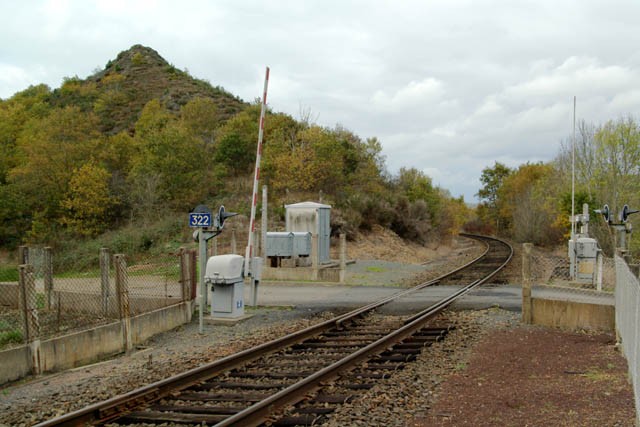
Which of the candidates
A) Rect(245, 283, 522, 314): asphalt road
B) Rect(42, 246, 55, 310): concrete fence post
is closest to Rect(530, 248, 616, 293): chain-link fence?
Rect(245, 283, 522, 314): asphalt road

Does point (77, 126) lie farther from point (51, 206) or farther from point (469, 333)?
point (469, 333)

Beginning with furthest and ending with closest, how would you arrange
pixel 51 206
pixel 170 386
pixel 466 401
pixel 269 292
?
1. pixel 51 206
2. pixel 269 292
3. pixel 170 386
4. pixel 466 401

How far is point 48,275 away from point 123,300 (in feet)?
11.3

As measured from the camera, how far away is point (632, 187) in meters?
34.3

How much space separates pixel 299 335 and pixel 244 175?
39.6 m

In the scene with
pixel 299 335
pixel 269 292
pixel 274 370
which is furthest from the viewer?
pixel 269 292

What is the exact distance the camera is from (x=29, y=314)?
852cm

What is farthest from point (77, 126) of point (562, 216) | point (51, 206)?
point (562, 216)

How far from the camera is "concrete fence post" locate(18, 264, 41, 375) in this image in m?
8.48

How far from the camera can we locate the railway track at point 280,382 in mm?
6250

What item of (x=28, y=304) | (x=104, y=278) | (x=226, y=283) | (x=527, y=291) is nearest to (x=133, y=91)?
(x=104, y=278)

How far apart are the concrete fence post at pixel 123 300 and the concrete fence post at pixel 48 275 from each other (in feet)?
8.64

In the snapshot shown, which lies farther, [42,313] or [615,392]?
[42,313]

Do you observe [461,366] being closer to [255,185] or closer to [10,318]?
[255,185]
